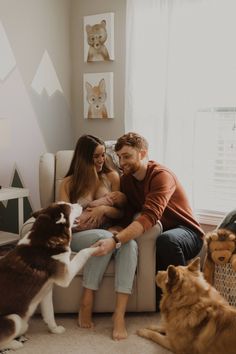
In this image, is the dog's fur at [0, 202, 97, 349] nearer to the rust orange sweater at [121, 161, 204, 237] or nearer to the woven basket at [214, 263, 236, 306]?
the rust orange sweater at [121, 161, 204, 237]

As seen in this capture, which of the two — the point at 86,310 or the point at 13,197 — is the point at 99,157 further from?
the point at 86,310

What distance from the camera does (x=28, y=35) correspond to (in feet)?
11.5

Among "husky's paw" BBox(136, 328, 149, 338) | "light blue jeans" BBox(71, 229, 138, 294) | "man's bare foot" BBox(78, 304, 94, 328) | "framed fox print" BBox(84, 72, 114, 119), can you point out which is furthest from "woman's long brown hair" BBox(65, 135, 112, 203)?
"framed fox print" BBox(84, 72, 114, 119)

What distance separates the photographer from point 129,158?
2.49 metres

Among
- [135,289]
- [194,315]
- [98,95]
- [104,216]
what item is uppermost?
[98,95]

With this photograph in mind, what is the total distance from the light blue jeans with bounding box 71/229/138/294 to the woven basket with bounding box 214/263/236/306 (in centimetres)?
50

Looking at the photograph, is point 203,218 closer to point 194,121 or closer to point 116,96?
point 194,121

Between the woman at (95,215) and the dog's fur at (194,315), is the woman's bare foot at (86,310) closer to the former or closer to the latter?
the woman at (95,215)

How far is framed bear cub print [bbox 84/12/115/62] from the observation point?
A: 3.63 m

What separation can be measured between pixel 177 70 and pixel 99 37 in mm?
870

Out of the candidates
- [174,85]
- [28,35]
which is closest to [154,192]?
[174,85]

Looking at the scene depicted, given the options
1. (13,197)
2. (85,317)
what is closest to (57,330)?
(85,317)

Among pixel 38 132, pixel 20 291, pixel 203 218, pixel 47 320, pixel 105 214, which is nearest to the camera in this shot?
pixel 20 291

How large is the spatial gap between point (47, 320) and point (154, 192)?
3.09ft
